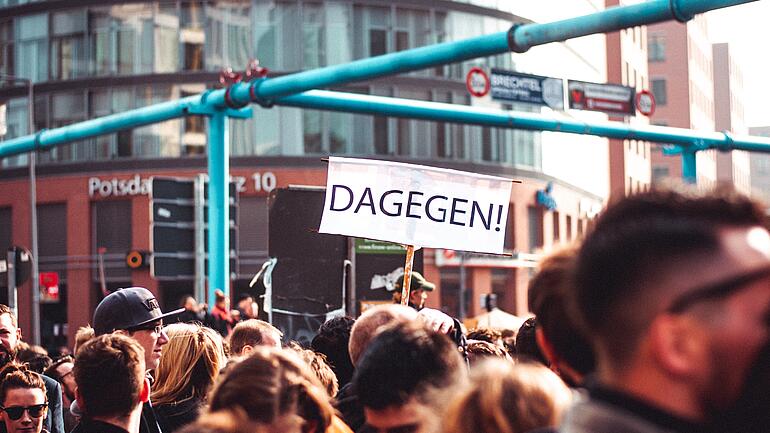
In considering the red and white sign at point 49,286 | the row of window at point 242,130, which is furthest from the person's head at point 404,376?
the red and white sign at point 49,286

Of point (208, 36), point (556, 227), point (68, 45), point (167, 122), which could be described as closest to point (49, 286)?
point (167, 122)

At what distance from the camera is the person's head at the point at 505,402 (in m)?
2.63

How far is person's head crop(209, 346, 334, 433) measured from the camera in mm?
3447

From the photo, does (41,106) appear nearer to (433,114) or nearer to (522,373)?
(433,114)

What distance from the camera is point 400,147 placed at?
43844 millimetres

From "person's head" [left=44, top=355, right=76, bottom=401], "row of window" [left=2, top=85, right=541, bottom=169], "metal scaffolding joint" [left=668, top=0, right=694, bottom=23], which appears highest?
"row of window" [left=2, top=85, right=541, bottom=169]

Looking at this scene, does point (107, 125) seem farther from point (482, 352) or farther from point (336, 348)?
point (482, 352)

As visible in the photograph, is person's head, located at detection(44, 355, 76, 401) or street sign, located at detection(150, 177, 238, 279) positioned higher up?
street sign, located at detection(150, 177, 238, 279)

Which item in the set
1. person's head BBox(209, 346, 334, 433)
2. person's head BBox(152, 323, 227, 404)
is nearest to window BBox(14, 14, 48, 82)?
person's head BBox(152, 323, 227, 404)

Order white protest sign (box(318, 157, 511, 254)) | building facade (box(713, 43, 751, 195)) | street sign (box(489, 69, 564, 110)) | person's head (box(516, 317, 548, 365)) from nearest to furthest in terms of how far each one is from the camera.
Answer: person's head (box(516, 317, 548, 365))
white protest sign (box(318, 157, 511, 254))
street sign (box(489, 69, 564, 110))
building facade (box(713, 43, 751, 195))

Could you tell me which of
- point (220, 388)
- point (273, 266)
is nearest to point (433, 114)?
point (273, 266)

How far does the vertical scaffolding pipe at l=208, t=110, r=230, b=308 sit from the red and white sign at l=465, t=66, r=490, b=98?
580 cm

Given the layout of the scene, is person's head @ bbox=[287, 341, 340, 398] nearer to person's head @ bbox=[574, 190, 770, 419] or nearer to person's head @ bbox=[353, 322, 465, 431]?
person's head @ bbox=[353, 322, 465, 431]

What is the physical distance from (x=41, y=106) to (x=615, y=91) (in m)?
30.4
